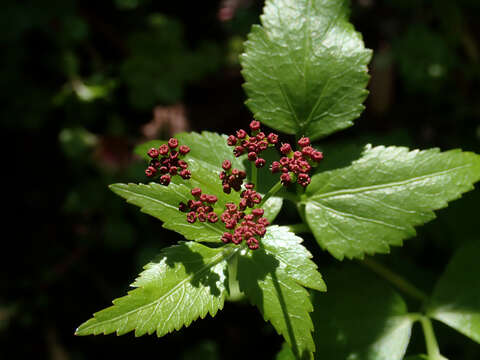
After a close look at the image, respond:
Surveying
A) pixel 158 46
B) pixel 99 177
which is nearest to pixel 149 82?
pixel 158 46

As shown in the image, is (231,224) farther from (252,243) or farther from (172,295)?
(172,295)

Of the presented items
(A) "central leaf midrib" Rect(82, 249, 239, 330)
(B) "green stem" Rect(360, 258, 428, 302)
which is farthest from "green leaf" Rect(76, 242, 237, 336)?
(B) "green stem" Rect(360, 258, 428, 302)

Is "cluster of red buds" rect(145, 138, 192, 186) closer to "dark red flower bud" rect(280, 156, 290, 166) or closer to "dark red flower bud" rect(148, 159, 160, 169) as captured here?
"dark red flower bud" rect(148, 159, 160, 169)

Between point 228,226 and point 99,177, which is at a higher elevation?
point 99,177

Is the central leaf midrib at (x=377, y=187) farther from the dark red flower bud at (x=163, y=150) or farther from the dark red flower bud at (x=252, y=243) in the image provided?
the dark red flower bud at (x=163, y=150)

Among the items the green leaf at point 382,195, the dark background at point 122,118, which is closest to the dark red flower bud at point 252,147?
the green leaf at point 382,195

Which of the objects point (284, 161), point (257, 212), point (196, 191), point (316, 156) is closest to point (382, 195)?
point (316, 156)

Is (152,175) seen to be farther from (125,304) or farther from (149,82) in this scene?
(149,82)

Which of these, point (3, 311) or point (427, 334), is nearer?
point (427, 334)
